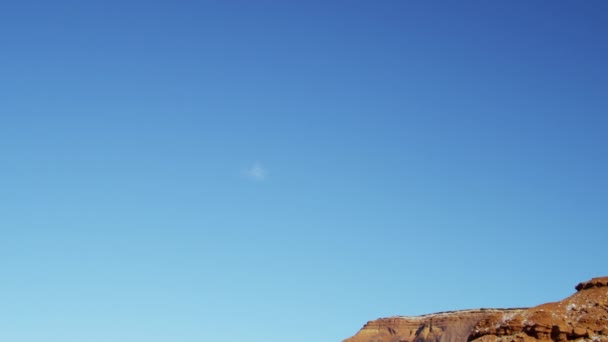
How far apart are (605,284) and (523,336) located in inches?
320

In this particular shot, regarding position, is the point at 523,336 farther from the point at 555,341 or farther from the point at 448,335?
the point at 448,335

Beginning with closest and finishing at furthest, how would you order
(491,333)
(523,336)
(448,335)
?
1. (523,336)
2. (491,333)
3. (448,335)

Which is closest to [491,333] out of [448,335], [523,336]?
[523,336]

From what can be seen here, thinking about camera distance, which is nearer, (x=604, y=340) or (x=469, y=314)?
(x=604, y=340)

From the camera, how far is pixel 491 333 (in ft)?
179

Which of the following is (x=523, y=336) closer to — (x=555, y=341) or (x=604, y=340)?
(x=555, y=341)

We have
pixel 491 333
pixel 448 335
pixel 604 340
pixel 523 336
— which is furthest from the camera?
pixel 448 335

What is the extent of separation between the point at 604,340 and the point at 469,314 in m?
157

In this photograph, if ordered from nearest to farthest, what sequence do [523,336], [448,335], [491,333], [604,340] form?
1. [604,340]
2. [523,336]
3. [491,333]
4. [448,335]

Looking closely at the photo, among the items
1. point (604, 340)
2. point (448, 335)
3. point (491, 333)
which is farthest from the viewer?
point (448, 335)

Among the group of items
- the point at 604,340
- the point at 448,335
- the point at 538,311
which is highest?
the point at 448,335

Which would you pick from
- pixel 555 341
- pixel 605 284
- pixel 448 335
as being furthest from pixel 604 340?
pixel 448 335

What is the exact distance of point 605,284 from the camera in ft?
176

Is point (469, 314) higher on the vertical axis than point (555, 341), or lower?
higher
